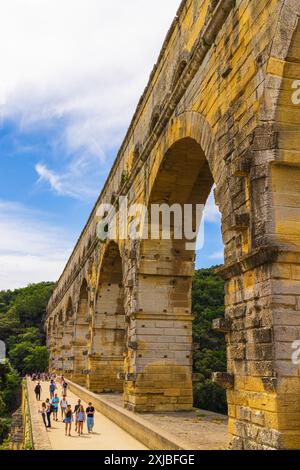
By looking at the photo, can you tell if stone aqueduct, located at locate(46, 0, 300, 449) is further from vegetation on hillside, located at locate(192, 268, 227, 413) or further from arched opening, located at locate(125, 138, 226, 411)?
vegetation on hillside, located at locate(192, 268, 227, 413)

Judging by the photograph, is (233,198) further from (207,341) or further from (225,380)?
(207,341)

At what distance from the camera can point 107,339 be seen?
21.6 m

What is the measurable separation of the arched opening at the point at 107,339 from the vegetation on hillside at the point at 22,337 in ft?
45.7

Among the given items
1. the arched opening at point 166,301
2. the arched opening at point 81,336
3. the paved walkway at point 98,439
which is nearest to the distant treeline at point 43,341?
the arched opening at point 166,301

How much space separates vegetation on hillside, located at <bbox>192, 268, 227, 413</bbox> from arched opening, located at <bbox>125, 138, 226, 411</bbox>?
12664mm

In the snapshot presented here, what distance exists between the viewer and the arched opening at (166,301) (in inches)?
501

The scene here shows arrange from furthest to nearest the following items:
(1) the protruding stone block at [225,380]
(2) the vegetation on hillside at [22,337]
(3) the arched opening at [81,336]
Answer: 1. (2) the vegetation on hillside at [22,337]
2. (3) the arched opening at [81,336]
3. (1) the protruding stone block at [225,380]

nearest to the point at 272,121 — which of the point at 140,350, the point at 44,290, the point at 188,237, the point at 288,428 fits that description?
the point at 288,428

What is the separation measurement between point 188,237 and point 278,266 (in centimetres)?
753

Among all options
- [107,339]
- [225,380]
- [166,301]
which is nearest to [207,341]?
[107,339]

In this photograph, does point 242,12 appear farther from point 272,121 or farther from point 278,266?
point 278,266

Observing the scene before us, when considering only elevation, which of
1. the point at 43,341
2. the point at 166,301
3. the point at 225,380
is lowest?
the point at 43,341

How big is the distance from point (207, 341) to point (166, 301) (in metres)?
23.2

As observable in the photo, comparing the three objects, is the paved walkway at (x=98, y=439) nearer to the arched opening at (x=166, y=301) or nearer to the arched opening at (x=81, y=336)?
the arched opening at (x=166, y=301)
